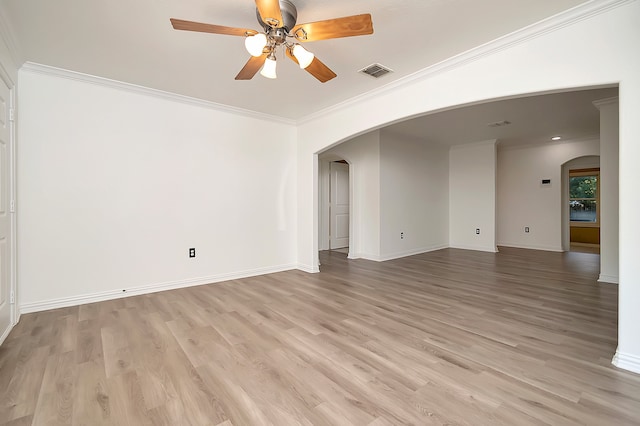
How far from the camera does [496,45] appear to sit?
2.52 m

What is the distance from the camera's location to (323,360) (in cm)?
206

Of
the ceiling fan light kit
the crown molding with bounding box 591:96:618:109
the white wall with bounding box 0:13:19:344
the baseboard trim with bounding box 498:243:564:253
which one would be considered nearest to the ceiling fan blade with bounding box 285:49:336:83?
the ceiling fan light kit

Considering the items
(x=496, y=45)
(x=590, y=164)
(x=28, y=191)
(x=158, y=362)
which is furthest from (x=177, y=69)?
(x=590, y=164)

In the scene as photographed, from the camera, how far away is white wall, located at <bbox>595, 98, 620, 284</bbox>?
408cm

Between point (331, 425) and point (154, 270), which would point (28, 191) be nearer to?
point (154, 270)

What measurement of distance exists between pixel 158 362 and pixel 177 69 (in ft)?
9.33

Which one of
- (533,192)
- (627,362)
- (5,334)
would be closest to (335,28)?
(627,362)

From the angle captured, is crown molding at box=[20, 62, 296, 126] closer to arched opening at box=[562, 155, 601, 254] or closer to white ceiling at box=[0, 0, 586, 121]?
white ceiling at box=[0, 0, 586, 121]

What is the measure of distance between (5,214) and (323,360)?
307 centimetres

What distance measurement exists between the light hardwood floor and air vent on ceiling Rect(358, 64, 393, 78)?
8.55 feet

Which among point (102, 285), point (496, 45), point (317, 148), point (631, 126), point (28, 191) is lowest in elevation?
point (102, 285)

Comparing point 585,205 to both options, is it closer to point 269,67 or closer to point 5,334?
point 269,67

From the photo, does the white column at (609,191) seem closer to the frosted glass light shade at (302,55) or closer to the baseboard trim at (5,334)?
the frosted glass light shade at (302,55)

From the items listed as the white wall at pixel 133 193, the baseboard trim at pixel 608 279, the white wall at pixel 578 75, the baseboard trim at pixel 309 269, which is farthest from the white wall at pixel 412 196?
the baseboard trim at pixel 608 279
